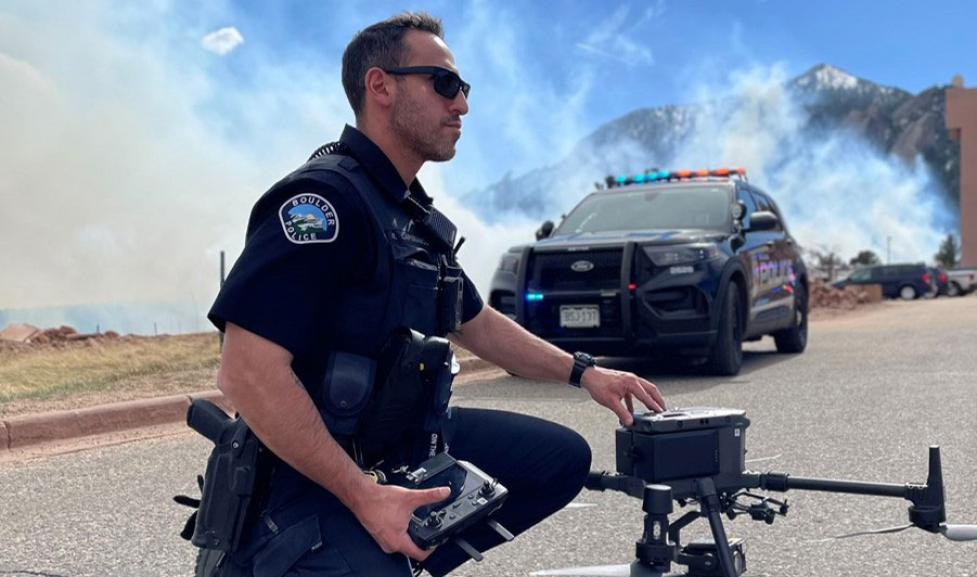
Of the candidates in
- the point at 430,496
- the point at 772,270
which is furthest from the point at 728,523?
the point at 772,270

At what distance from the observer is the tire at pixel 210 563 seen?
2398 millimetres

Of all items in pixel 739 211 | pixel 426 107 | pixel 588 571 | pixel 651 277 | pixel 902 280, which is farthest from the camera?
pixel 902 280

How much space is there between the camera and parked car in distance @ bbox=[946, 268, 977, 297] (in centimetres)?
4481

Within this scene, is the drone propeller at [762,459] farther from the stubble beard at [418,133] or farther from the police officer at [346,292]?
the stubble beard at [418,133]

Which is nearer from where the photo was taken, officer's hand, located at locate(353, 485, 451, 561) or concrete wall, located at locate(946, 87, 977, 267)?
officer's hand, located at locate(353, 485, 451, 561)

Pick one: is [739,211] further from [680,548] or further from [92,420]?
[680,548]

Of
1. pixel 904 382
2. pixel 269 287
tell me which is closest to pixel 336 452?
pixel 269 287

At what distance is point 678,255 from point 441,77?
6617mm

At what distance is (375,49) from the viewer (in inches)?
103

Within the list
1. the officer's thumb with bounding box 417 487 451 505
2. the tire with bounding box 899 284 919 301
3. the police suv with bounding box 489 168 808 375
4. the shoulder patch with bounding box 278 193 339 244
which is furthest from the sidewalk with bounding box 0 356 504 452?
the tire with bounding box 899 284 919 301

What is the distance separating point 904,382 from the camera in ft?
29.7

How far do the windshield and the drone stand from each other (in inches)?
285

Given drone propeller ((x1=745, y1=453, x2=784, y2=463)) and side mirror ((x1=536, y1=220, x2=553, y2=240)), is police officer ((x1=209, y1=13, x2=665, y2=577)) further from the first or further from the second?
side mirror ((x1=536, y1=220, x2=553, y2=240))

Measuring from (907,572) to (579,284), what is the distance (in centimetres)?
563
